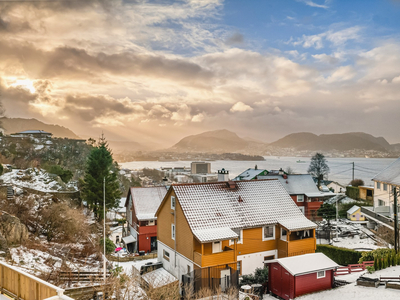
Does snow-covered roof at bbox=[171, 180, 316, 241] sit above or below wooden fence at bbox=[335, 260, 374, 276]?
above

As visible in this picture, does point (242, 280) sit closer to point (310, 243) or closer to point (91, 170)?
point (310, 243)

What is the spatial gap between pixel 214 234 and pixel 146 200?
18663 millimetres

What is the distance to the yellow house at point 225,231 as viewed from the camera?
2030 cm

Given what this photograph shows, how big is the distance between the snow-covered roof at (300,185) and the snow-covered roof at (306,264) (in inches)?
1173

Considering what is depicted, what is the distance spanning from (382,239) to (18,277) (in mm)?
34347

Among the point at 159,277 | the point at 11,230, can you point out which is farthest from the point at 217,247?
the point at 11,230

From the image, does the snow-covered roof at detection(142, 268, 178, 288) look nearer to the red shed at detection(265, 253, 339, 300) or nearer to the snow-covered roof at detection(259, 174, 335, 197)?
the red shed at detection(265, 253, 339, 300)

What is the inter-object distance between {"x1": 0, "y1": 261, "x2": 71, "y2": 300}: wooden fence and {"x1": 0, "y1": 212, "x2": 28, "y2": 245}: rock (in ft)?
46.8

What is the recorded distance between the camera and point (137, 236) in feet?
118

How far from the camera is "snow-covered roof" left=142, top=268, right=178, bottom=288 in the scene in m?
20.3

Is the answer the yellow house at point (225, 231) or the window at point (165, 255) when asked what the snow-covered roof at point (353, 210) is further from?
the window at point (165, 255)

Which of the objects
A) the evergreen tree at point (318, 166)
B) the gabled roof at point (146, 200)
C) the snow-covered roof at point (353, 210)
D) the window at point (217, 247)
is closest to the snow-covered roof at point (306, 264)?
the window at point (217, 247)

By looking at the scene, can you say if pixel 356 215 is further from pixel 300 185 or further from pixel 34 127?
pixel 34 127

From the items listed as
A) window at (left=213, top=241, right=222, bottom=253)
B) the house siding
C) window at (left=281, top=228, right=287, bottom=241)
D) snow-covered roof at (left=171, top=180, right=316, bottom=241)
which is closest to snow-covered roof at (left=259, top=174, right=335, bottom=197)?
snow-covered roof at (left=171, top=180, right=316, bottom=241)
